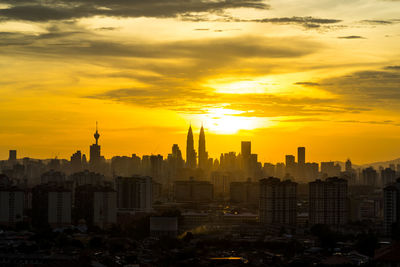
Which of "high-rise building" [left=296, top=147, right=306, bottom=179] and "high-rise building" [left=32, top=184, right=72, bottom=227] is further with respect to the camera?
"high-rise building" [left=296, top=147, right=306, bottom=179]

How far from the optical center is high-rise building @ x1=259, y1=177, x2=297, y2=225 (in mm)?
46031

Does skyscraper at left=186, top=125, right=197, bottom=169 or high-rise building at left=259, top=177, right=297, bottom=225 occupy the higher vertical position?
skyscraper at left=186, top=125, right=197, bottom=169

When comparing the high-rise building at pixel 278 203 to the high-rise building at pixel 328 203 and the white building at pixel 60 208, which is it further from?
the white building at pixel 60 208

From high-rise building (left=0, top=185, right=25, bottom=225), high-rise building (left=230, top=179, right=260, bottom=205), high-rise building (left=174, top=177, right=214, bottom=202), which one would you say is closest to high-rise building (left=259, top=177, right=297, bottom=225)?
high-rise building (left=0, top=185, right=25, bottom=225)

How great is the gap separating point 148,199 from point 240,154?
4503 cm

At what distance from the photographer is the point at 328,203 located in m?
46.2

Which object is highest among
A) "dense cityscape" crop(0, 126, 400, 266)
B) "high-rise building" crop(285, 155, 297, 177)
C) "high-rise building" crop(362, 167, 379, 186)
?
"high-rise building" crop(285, 155, 297, 177)

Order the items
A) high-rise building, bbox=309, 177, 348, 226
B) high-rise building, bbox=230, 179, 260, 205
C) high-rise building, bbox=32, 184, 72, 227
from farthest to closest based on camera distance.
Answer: high-rise building, bbox=230, 179, 260, 205, high-rise building, bbox=309, 177, 348, 226, high-rise building, bbox=32, 184, 72, 227

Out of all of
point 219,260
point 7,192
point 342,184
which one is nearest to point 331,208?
point 342,184

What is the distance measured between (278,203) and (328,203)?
106 inches

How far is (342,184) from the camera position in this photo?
4691 centimetres

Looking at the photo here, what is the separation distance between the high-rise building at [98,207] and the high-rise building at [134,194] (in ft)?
26.1

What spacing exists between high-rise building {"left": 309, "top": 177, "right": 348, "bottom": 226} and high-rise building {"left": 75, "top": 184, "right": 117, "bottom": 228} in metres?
10.6

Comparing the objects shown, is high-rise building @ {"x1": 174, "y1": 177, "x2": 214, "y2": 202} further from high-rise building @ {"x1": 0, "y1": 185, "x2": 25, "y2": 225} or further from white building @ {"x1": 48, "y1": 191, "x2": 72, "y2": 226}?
high-rise building @ {"x1": 0, "y1": 185, "x2": 25, "y2": 225}
